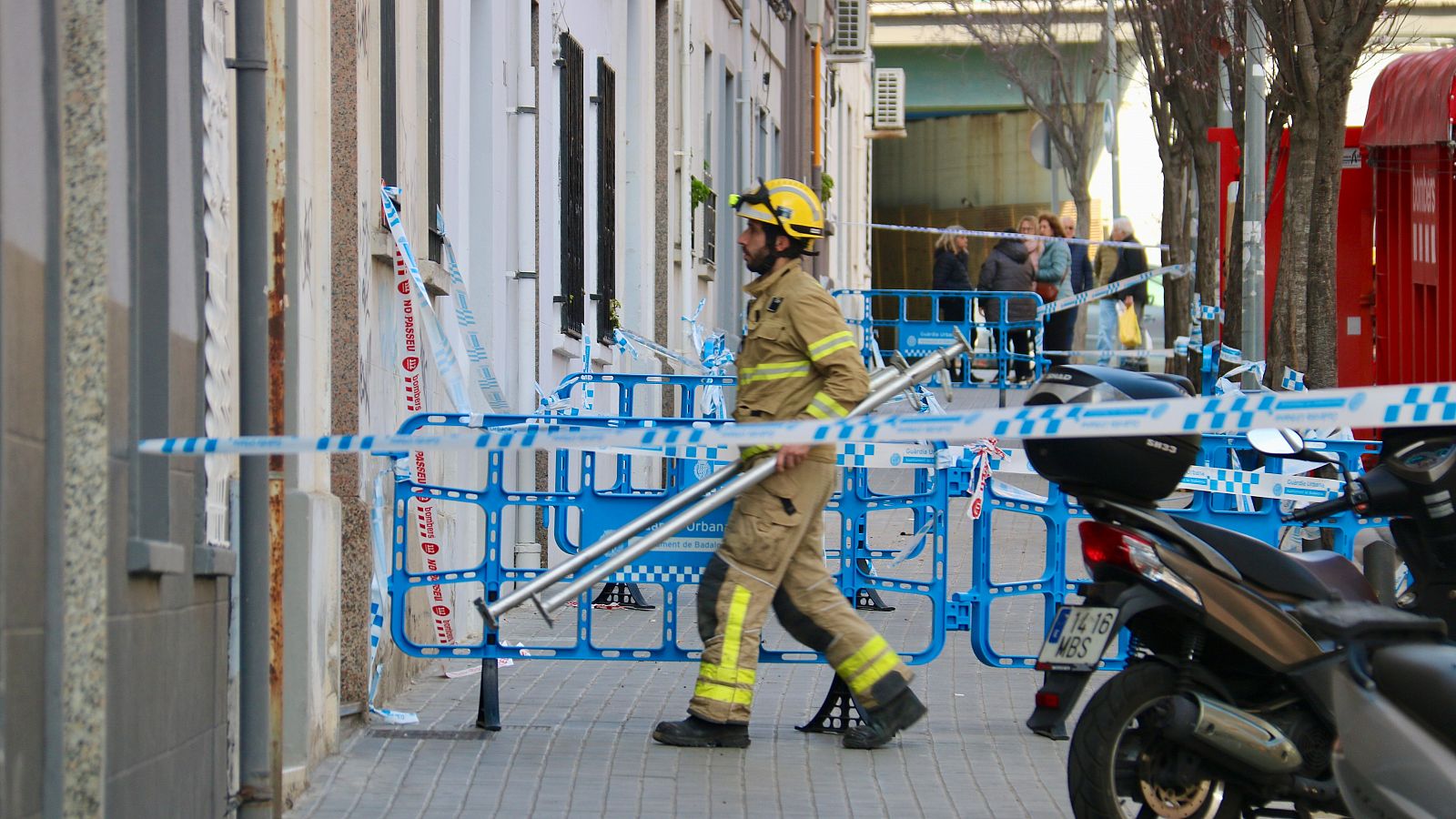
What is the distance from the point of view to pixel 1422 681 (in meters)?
4.81

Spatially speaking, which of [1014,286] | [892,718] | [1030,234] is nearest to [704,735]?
[892,718]

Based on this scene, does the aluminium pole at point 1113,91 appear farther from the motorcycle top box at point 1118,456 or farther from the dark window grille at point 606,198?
the motorcycle top box at point 1118,456

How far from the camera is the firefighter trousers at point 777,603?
24.3ft

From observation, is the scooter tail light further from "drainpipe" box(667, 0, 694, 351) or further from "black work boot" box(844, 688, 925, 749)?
"drainpipe" box(667, 0, 694, 351)

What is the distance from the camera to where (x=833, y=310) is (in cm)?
752

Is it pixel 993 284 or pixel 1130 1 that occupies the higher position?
pixel 1130 1

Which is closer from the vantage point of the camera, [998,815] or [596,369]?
[998,815]

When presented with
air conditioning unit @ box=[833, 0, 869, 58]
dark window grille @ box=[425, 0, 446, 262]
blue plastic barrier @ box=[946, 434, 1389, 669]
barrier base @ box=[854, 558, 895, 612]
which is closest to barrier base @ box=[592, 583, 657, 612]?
barrier base @ box=[854, 558, 895, 612]

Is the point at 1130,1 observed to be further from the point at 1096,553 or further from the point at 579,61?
the point at 1096,553

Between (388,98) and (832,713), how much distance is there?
312 cm

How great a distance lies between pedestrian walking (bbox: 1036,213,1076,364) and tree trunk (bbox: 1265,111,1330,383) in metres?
8.78

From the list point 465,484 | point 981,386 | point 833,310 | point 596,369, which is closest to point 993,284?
point 981,386

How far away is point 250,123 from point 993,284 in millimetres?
21878

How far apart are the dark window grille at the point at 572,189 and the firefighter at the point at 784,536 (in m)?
5.74
